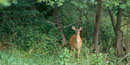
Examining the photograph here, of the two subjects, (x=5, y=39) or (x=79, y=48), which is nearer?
(x=79, y=48)

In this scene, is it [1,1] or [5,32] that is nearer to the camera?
[1,1]

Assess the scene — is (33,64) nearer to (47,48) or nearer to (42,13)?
(47,48)

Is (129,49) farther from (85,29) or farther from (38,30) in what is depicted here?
(38,30)

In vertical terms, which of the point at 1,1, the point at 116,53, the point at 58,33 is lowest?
the point at 116,53

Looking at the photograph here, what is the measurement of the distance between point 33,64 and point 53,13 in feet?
18.8

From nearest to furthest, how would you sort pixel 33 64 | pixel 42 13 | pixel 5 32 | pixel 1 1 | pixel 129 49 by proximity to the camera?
pixel 1 1, pixel 33 64, pixel 129 49, pixel 5 32, pixel 42 13

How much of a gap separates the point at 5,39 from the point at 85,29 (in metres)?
4.19

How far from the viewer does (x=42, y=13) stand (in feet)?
38.2

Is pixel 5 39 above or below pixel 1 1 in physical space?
below

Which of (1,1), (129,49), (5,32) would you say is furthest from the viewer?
(5,32)

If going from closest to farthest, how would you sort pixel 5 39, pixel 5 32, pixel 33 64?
pixel 33 64
pixel 5 39
pixel 5 32

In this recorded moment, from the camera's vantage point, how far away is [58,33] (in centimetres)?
1087

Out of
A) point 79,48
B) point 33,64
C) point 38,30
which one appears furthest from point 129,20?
point 33,64

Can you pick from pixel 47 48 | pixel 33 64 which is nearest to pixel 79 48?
pixel 47 48
